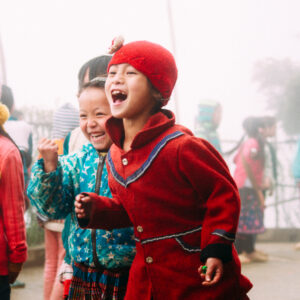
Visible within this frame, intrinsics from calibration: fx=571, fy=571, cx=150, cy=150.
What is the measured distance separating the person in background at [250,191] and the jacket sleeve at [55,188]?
4.36m

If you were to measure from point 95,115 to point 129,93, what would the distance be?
33 centimetres

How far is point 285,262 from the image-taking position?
6227mm

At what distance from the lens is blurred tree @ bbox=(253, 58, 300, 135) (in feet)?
26.7

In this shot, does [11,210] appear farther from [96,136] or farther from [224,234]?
[224,234]

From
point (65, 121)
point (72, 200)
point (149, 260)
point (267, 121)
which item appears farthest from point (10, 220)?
point (267, 121)

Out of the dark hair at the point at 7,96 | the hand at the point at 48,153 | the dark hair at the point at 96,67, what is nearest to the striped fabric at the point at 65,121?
the dark hair at the point at 7,96

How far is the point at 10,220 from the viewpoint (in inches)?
94.7

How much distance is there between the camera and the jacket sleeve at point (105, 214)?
5.65 feet

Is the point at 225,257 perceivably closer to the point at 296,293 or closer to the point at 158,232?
the point at 158,232

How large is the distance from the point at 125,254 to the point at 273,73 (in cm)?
679

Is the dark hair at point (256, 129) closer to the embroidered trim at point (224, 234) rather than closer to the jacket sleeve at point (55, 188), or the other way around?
the jacket sleeve at point (55, 188)

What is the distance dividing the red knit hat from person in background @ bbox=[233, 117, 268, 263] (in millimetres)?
4601

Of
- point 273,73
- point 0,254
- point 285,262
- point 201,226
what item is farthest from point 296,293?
point 273,73

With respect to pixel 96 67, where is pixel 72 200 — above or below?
below
